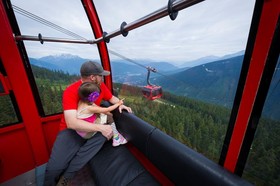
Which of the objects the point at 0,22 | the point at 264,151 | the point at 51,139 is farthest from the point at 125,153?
the point at 0,22

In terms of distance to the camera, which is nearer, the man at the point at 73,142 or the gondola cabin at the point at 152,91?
the man at the point at 73,142

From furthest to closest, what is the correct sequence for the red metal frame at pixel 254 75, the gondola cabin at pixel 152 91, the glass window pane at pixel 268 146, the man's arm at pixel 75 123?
1. the gondola cabin at pixel 152 91
2. the man's arm at pixel 75 123
3. the glass window pane at pixel 268 146
4. the red metal frame at pixel 254 75

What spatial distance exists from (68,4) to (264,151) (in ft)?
9.29

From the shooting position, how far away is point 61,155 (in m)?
1.42

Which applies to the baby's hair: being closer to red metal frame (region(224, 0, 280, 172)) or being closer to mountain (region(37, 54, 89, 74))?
mountain (region(37, 54, 89, 74))

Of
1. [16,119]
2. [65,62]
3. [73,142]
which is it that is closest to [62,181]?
[73,142]

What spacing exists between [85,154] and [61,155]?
0.81 ft

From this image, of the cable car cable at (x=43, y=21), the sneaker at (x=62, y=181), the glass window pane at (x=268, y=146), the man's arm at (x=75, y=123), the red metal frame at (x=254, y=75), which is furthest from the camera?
the cable car cable at (x=43, y=21)

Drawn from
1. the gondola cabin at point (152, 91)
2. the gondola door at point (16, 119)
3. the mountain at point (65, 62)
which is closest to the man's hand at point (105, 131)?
the gondola cabin at point (152, 91)

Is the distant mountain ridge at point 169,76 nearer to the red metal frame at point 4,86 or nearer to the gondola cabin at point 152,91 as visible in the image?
the gondola cabin at point 152,91

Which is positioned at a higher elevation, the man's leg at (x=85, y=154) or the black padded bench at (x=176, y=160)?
the black padded bench at (x=176, y=160)

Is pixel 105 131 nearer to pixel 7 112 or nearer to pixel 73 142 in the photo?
pixel 73 142

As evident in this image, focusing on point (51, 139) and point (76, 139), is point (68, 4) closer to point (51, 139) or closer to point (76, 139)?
point (76, 139)

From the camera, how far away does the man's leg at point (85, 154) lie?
57.2 inches
